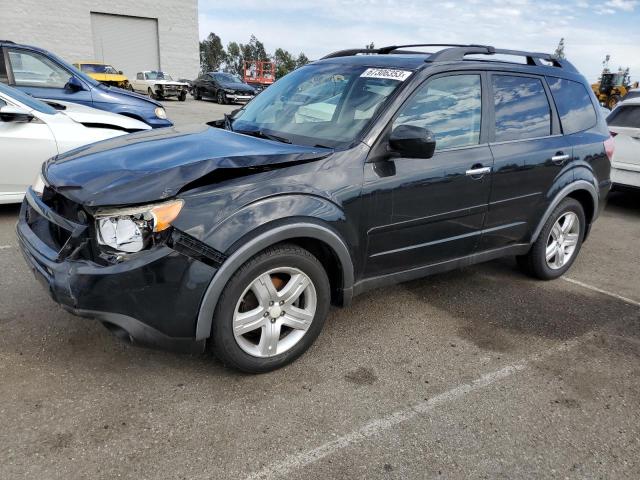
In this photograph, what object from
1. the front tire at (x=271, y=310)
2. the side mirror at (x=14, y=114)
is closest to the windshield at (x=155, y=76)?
the side mirror at (x=14, y=114)

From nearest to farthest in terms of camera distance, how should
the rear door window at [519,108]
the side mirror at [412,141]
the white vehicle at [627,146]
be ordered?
the side mirror at [412,141], the rear door window at [519,108], the white vehicle at [627,146]

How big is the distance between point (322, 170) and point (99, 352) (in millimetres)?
1695

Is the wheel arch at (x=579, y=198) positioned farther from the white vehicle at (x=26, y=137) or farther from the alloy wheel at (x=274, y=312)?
the white vehicle at (x=26, y=137)

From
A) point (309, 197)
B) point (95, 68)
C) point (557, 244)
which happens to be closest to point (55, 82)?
point (309, 197)

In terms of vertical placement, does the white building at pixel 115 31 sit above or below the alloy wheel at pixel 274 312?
above

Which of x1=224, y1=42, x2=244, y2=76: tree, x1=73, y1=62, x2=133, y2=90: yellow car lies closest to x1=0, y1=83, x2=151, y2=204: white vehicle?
x1=73, y1=62, x2=133, y2=90: yellow car

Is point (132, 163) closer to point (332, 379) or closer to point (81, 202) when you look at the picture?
point (81, 202)

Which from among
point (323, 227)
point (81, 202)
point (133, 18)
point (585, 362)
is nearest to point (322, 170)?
point (323, 227)

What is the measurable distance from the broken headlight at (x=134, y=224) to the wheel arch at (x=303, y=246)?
36 cm

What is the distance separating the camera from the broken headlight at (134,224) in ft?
8.13

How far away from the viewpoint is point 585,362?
10.8 feet

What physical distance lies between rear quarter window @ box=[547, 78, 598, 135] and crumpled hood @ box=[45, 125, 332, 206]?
2.33 metres

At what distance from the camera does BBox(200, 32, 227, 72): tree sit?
78.9 meters

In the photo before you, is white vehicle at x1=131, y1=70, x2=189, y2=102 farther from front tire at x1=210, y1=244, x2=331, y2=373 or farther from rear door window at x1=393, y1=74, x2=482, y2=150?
front tire at x1=210, y1=244, x2=331, y2=373
